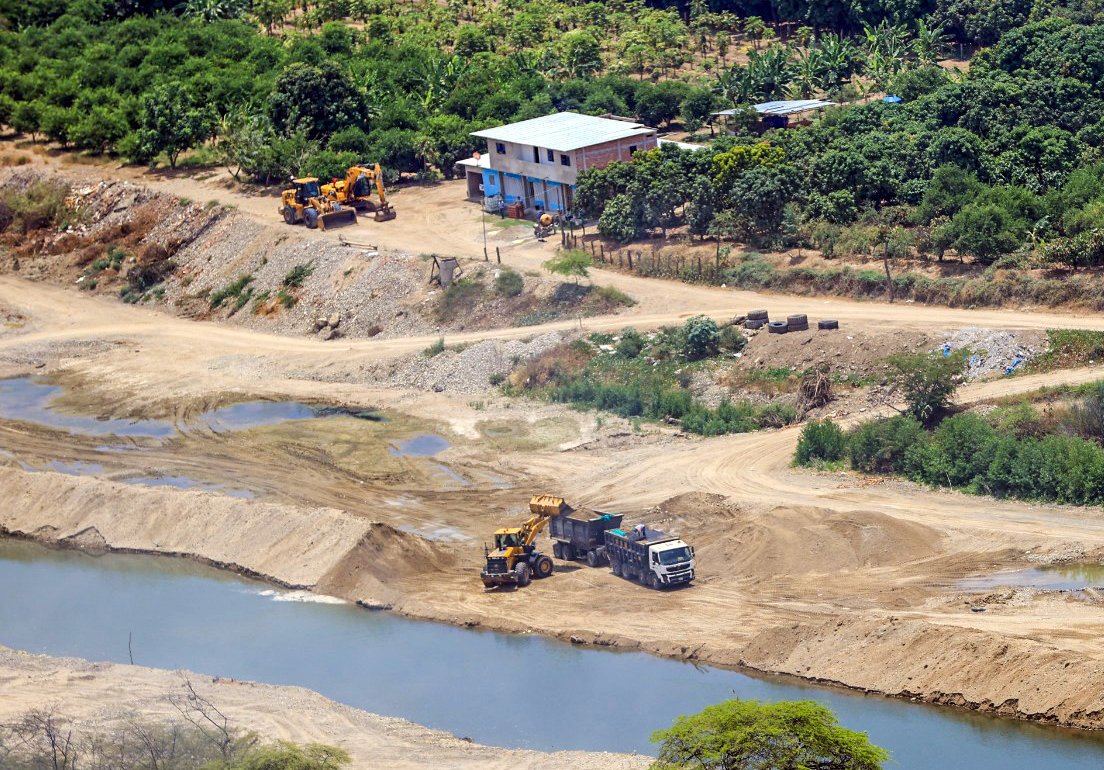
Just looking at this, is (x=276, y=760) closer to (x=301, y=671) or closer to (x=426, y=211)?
(x=301, y=671)

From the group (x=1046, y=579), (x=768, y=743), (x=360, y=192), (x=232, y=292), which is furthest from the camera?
(x=360, y=192)

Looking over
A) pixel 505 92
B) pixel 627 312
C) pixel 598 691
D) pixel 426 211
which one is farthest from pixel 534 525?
pixel 505 92

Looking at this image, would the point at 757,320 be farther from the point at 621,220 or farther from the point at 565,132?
the point at 565,132

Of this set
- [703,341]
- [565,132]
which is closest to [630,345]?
[703,341]

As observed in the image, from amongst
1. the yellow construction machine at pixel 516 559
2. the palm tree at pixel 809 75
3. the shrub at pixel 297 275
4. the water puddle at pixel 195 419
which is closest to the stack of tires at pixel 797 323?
the water puddle at pixel 195 419

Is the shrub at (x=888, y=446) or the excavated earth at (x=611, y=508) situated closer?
the excavated earth at (x=611, y=508)

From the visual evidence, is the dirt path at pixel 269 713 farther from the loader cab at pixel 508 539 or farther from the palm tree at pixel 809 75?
the palm tree at pixel 809 75
